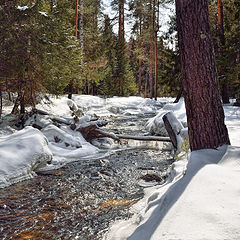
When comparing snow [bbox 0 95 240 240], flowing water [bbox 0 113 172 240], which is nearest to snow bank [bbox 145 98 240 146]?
snow [bbox 0 95 240 240]

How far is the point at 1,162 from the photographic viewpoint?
4672 millimetres

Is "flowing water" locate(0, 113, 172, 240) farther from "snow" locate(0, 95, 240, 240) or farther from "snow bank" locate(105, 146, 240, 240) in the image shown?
"snow bank" locate(105, 146, 240, 240)

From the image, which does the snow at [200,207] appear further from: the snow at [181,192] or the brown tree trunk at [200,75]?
the brown tree trunk at [200,75]

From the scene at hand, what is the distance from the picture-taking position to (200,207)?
6.75 ft

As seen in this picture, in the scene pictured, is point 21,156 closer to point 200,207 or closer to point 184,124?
point 200,207

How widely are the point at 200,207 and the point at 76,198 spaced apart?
8.44ft

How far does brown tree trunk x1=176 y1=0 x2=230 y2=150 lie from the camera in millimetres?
3389

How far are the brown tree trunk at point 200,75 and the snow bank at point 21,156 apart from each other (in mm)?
3613

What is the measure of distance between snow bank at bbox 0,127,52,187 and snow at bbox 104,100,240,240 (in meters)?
2.58

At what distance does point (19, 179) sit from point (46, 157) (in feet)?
3.41

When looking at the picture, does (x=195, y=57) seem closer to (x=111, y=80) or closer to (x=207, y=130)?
(x=207, y=130)

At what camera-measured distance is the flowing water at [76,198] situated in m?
3.10

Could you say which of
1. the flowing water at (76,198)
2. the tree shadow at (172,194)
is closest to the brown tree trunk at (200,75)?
the tree shadow at (172,194)

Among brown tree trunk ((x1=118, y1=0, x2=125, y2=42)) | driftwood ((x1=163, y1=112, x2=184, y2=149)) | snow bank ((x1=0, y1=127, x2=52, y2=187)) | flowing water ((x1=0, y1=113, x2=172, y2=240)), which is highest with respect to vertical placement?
brown tree trunk ((x1=118, y1=0, x2=125, y2=42))
